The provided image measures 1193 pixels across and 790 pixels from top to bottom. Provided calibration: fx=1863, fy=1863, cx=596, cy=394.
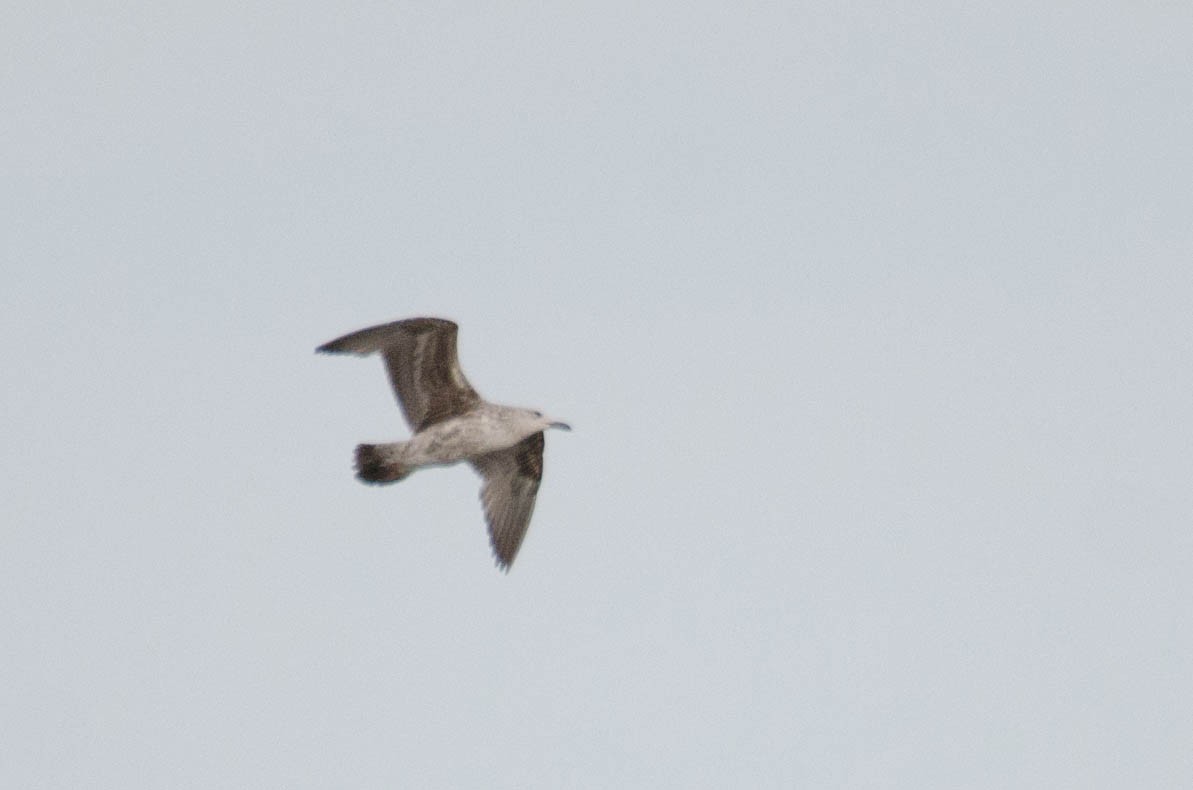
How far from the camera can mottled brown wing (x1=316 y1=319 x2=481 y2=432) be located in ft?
74.4

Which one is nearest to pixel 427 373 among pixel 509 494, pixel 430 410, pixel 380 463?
pixel 430 410

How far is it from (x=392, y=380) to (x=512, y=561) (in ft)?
10.2

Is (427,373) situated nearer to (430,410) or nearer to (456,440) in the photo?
(430,410)

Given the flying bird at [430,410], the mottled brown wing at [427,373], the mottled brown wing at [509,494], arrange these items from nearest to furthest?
1. the flying bird at [430,410]
2. the mottled brown wing at [427,373]
3. the mottled brown wing at [509,494]

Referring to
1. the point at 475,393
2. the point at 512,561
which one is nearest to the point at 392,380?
the point at 475,393

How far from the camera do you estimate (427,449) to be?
22703 mm

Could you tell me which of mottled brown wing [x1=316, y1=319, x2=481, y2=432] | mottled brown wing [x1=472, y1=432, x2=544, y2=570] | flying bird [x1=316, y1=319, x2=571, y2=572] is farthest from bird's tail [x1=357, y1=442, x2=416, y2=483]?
mottled brown wing [x1=472, y1=432, x2=544, y2=570]

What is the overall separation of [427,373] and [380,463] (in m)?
1.31

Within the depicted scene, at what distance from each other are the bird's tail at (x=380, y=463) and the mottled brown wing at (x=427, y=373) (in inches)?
27.8

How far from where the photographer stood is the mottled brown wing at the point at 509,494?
24672mm

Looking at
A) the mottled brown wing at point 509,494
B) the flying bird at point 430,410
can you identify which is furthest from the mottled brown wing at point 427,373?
the mottled brown wing at point 509,494

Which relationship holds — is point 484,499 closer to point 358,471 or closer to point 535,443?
point 535,443

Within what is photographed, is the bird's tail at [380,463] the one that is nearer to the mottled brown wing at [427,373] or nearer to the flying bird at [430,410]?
the flying bird at [430,410]

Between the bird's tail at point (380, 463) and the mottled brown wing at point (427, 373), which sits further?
the mottled brown wing at point (427, 373)
